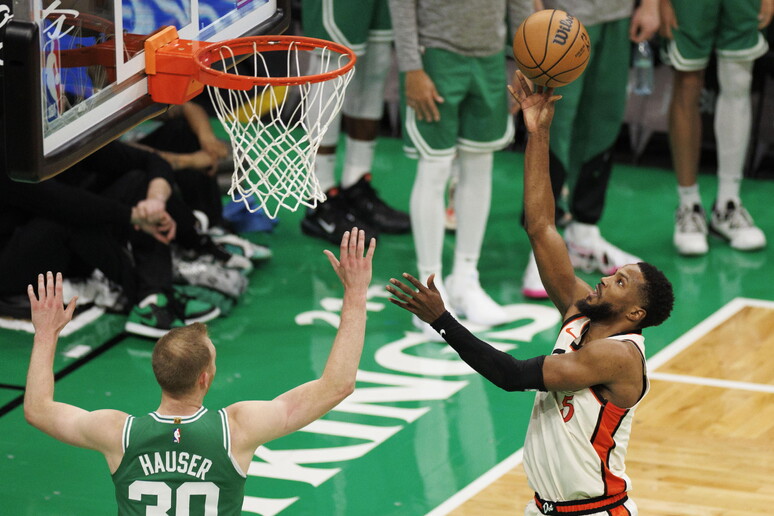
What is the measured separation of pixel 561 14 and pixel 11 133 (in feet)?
7.98

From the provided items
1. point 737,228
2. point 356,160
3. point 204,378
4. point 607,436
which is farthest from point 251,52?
point 737,228

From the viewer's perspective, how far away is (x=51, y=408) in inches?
141

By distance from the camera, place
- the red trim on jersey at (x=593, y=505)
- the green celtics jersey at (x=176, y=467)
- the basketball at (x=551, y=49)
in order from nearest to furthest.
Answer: the green celtics jersey at (x=176, y=467)
the red trim on jersey at (x=593, y=505)
the basketball at (x=551, y=49)

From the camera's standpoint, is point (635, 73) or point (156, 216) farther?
point (635, 73)

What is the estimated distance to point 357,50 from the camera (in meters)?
7.89

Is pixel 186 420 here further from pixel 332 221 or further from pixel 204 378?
pixel 332 221

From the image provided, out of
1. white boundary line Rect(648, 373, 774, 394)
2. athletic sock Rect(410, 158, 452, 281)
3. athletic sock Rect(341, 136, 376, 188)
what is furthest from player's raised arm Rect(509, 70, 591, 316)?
athletic sock Rect(341, 136, 376, 188)

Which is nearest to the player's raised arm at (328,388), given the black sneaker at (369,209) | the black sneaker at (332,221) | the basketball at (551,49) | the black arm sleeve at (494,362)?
the black arm sleeve at (494,362)

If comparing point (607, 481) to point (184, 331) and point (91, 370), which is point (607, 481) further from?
point (91, 370)

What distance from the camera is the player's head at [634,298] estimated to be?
390 cm

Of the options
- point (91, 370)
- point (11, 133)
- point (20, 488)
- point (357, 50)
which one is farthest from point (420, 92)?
point (11, 133)

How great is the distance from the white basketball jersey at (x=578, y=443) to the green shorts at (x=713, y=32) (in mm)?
4183

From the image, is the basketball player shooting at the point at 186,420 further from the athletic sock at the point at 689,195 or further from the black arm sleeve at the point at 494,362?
the athletic sock at the point at 689,195

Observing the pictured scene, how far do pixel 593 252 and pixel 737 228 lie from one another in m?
1.16
